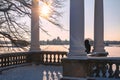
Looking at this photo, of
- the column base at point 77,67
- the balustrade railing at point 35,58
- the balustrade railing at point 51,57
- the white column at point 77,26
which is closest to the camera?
the column base at point 77,67

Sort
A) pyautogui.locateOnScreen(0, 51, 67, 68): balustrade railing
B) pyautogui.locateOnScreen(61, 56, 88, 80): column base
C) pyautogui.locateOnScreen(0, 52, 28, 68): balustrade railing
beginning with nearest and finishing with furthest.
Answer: pyautogui.locateOnScreen(61, 56, 88, 80): column base → pyautogui.locateOnScreen(0, 52, 28, 68): balustrade railing → pyautogui.locateOnScreen(0, 51, 67, 68): balustrade railing

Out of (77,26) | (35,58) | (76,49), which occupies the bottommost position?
(35,58)

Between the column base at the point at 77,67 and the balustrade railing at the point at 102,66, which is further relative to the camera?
the balustrade railing at the point at 102,66

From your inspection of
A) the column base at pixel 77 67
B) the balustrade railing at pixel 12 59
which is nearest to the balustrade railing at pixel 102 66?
the column base at pixel 77 67

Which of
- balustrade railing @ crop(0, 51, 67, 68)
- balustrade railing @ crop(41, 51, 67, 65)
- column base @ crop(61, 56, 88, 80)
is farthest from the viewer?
balustrade railing @ crop(41, 51, 67, 65)

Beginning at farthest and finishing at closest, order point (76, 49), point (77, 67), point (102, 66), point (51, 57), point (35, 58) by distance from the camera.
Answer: point (51, 57)
point (35, 58)
point (102, 66)
point (76, 49)
point (77, 67)

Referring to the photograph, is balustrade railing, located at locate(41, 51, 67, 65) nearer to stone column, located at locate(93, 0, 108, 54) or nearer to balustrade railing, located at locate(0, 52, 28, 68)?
balustrade railing, located at locate(0, 52, 28, 68)

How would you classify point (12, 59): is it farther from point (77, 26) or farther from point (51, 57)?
point (77, 26)

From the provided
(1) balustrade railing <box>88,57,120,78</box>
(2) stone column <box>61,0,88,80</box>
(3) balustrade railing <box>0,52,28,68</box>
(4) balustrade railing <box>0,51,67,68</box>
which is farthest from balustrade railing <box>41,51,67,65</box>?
(2) stone column <box>61,0,88,80</box>

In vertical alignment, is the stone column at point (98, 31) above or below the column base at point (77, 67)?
above

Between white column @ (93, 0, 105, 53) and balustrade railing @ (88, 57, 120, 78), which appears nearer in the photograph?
balustrade railing @ (88, 57, 120, 78)

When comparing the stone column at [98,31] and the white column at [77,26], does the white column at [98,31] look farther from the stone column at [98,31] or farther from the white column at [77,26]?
the white column at [77,26]

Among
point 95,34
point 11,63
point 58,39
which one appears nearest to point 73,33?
point 95,34

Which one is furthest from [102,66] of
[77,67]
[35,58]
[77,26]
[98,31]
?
[35,58]
